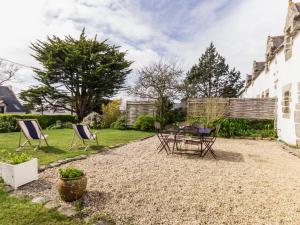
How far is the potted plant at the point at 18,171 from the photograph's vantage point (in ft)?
12.6

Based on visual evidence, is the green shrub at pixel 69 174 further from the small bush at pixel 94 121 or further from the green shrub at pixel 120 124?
the small bush at pixel 94 121

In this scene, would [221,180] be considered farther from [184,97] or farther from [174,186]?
[184,97]

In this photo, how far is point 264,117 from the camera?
488 inches

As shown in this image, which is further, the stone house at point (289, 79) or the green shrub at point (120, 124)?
the green shrub at point (120, 124)

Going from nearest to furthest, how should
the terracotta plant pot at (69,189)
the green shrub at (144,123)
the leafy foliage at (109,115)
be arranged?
the terracotta plant pot at (69,189) < the green shrub at (144,123) < the leafy foliage at (109,115)

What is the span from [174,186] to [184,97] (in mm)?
16667

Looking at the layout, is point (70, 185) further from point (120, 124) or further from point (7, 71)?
point (7, 71)

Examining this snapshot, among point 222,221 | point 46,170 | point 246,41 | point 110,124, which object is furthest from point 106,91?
point 222,221

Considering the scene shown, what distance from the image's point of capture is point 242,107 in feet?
42.4

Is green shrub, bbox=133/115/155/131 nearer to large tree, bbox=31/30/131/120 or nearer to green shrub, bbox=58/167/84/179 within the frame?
large tree, bbox=31/30/131/120

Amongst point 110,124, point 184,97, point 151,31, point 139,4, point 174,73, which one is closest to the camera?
point 139,4

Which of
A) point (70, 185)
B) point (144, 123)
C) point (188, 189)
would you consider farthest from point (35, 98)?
point (188, 189)

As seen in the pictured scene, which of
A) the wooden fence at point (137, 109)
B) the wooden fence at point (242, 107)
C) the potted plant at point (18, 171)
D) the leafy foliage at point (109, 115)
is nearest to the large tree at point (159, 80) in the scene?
the wooden fence at point (137, 109)

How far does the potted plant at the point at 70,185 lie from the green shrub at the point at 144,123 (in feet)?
34.8
